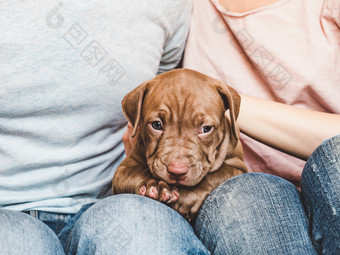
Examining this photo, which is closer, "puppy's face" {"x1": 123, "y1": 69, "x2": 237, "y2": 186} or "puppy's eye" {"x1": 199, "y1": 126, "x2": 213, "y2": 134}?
"puppy's face" {"x1": 123, "y1": 69, "x2": 237, "y2": 186}

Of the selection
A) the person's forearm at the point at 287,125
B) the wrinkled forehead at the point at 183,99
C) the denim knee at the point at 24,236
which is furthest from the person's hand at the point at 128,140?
the denim knee at the point at 24,236

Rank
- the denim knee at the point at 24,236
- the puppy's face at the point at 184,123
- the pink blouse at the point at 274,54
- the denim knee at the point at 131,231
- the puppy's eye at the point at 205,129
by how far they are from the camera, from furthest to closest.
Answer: the pink blouse at the point at 274,54
the puppy's eye at the point at 205,129
the puppy's face at the point at 184,123
the denim knee at the point at 131,231
the denim knee at the point at 24,236

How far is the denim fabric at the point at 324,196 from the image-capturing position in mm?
1439

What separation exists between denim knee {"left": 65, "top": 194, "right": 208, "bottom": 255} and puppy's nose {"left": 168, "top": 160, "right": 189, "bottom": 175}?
0.76 ft

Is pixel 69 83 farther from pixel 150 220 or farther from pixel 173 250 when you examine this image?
pixel 173 250

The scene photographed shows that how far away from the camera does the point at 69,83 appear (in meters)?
2.00

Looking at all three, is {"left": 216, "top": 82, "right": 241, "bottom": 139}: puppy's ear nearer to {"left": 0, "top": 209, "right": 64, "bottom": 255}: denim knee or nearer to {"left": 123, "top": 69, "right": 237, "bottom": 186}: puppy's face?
{"left": 123, "top": 69, "right": 237, "bottom": 186}: puppy's face

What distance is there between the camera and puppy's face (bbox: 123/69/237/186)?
1.97 metres

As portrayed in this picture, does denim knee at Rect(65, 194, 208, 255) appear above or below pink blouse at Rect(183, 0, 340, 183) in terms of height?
above

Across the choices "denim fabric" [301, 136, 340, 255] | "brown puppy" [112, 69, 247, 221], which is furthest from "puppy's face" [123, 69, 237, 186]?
"denim fabric" [301, 136, 340, 255]

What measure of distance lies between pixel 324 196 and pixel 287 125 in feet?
2.55

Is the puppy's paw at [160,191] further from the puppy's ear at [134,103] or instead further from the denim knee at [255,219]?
the puppy's ear at [134,103]

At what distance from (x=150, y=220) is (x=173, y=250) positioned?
172 millimetres

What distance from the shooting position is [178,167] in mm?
1862
